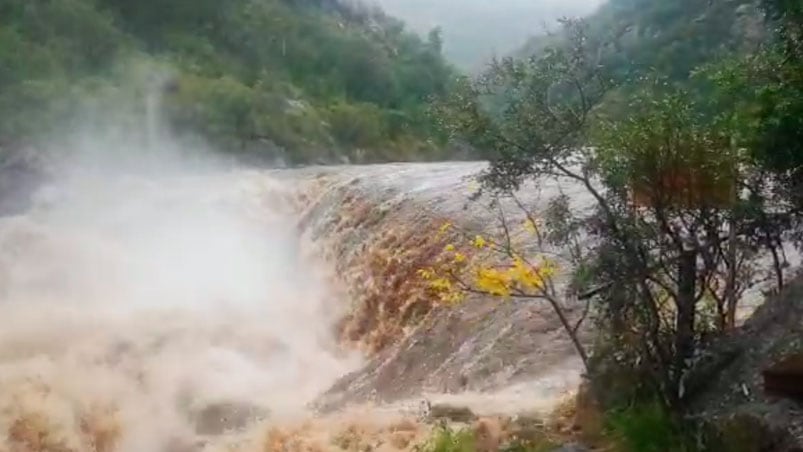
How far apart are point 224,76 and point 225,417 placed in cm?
3095

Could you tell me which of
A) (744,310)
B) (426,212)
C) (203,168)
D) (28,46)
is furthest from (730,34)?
(744,310)

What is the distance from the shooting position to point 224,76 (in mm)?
38531

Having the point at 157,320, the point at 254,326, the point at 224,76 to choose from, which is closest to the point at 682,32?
the point at 224,76

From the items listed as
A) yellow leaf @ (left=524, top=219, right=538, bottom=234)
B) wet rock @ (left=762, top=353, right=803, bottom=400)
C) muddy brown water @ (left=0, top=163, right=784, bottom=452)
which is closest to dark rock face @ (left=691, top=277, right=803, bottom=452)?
wet rock @ (left=762, top=353, right=803, bottom=400)

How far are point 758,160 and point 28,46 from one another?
32.1 meters

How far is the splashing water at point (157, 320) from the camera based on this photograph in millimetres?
8961

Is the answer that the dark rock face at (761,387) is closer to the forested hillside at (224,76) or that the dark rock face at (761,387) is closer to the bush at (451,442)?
the bush at (451,442)

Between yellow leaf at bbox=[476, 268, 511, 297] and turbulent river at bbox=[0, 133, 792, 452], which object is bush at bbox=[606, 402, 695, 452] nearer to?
turbulent river at bbox=[0, 133, 792, 452]

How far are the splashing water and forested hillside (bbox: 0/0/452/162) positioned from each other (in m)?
9.66

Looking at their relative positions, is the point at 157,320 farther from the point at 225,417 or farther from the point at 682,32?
the point at 682,32

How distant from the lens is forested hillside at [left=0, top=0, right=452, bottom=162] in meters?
31.6

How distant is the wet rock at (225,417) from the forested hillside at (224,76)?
67.0ft

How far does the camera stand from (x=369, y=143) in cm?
3712

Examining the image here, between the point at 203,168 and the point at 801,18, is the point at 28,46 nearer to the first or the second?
the point at 203,168
